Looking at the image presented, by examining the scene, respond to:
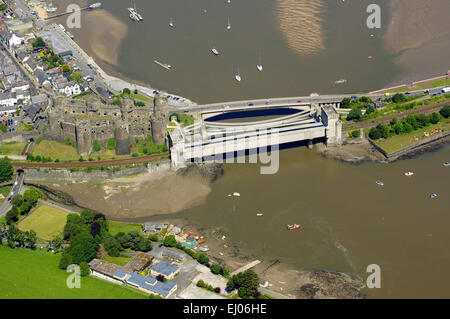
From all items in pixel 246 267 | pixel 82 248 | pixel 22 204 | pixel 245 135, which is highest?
pixel 245 135

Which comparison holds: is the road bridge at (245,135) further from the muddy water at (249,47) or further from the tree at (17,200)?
the tree at (17,200)

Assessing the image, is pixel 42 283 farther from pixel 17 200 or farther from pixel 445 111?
pixel 445 111

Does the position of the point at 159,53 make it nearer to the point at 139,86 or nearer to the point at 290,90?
the point at 139,86

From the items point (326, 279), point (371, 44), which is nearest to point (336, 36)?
point (371, 44)

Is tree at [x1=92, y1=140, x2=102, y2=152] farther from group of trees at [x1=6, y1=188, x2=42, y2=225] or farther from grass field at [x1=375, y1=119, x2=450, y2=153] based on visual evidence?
grass field at [x1=375, y1=119, x2=450, y2=153]

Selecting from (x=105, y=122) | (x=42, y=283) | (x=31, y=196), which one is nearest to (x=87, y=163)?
(x=105, y=122)
